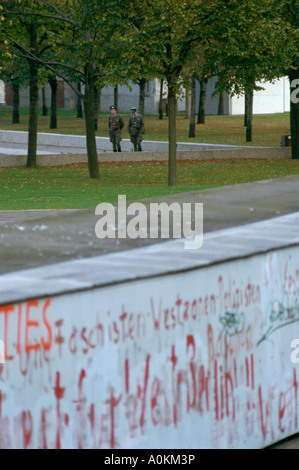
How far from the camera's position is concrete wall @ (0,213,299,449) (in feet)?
15.0

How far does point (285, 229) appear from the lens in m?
6.61

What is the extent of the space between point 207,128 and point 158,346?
164 ft

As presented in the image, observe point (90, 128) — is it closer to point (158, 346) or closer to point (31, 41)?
point (31, 41)

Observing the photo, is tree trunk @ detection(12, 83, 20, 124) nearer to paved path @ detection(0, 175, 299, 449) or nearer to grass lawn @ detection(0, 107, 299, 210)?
grass lawn @ detection(0, 107, 299, 210)

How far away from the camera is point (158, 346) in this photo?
5.29 meters

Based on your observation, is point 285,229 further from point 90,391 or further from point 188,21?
point 188,21

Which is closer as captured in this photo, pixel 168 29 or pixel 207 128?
pixel 168 29

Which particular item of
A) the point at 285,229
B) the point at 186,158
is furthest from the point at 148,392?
the point at 186,158

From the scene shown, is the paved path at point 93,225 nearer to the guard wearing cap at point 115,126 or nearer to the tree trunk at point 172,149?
the tree trunk at point 172,149

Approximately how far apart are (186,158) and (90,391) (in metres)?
31.2

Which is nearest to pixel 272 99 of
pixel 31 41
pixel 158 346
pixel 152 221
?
pixel 31 41

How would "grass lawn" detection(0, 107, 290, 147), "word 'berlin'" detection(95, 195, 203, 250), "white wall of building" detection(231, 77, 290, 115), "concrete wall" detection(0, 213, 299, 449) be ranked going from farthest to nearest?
"white wall of building" detection(231, 77, 290, 115)
"grass lawn" detection(0, 107, 290, 147)
"word 'berlin'" detection(95, 195, 203, 250)
"concrete wall" detection(0, 213, 299, 449)

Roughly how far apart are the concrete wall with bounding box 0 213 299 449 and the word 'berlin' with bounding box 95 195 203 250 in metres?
0.25

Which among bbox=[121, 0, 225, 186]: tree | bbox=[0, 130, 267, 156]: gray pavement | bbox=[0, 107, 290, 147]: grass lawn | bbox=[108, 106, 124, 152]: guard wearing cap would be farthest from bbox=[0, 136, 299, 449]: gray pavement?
bbox=[0, 107, 290, 147]: grass lawn
